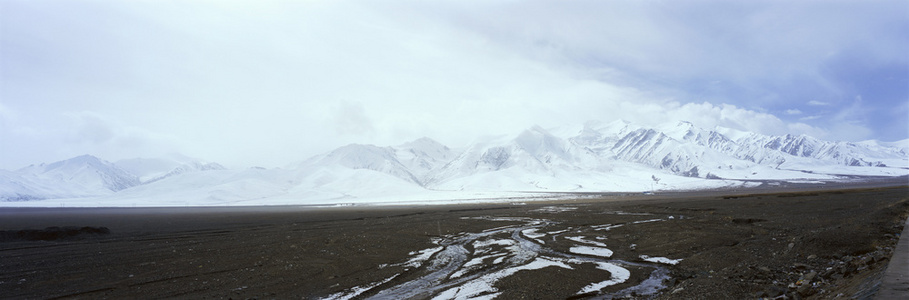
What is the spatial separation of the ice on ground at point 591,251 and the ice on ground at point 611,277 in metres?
2.54

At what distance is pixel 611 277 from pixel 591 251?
6.40 metres

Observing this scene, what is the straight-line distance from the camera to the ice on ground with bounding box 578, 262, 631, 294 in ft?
49.2

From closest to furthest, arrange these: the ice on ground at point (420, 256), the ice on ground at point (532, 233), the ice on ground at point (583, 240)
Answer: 1. the ice on ground at point (420, 256)
2. the ice on ground at point (583, 240)
3. the ice on ground at point (532, 233)

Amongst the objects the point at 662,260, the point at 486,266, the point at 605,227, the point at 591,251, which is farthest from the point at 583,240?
the point at 486,266

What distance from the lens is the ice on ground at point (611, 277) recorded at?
1500cm

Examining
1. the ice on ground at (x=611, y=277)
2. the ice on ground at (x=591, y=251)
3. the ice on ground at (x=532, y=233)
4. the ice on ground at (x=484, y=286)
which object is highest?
the ice on ground at (x=532, y=233)

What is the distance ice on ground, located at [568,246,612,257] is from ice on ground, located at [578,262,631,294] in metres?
2.54

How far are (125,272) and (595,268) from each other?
19564 mm

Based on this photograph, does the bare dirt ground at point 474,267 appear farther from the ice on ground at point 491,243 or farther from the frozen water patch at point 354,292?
the ice on ground at point 491,243

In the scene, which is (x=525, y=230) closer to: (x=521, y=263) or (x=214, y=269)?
(x=521, y=263)

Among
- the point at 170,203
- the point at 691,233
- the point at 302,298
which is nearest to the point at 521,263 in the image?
the point at 302,298

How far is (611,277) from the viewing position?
16641 millimetres

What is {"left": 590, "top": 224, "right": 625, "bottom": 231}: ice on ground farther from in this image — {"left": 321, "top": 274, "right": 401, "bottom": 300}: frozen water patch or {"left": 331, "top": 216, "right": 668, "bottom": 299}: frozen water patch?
{"left": 321, "top": 274, "right": 401, "bottom": 300}: frozen water patch

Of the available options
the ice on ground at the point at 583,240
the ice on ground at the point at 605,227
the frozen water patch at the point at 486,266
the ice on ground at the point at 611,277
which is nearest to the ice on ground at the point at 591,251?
the frozen water patch at the point at 486,266
